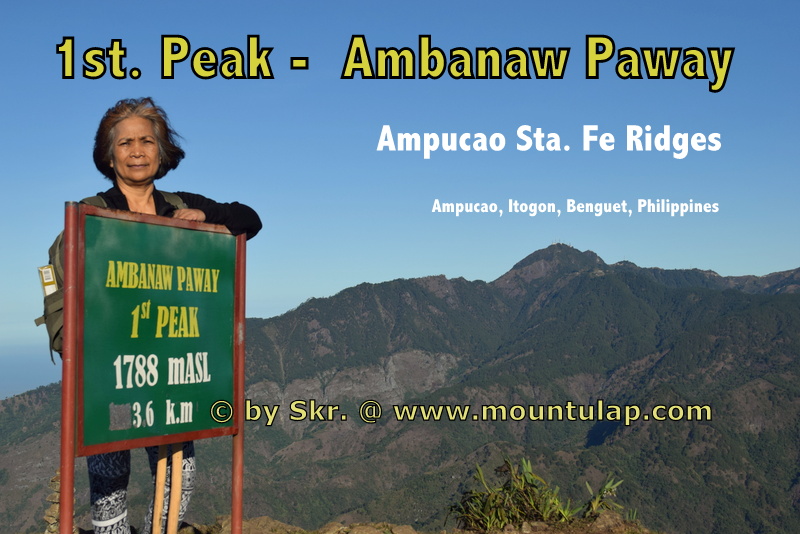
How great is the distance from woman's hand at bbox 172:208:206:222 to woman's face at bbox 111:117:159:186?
403 mm

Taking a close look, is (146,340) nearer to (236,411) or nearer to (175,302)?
(175,302)

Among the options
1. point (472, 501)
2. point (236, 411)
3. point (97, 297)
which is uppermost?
point (97, 297)

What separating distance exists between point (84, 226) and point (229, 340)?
1.44 m

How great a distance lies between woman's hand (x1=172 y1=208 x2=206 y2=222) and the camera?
18.9ft

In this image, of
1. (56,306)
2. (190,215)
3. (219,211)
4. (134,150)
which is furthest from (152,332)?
(134,150)

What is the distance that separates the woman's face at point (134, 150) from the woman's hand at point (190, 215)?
0.40 meters

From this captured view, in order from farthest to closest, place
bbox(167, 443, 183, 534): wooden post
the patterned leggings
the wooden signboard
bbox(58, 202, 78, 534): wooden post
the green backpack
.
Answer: bbox(167, 443, 183, 534): wooden post
the patterned leggings
the green backpack
the wooden signboard
bbox(58, 202, 78, 534): wooden post

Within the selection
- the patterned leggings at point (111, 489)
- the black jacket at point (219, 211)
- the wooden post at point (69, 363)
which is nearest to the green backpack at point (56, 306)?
the wooden post at point (69, 363)

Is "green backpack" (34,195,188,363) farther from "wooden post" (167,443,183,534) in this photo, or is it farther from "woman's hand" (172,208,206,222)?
"wooden post" (167,443,183,534)

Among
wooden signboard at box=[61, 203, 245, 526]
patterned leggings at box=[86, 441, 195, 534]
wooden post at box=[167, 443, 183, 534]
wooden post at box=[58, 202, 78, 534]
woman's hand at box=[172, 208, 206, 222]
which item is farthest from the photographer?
wooden post at box=[167, 443, 183, 534]

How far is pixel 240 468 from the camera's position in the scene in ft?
19.6

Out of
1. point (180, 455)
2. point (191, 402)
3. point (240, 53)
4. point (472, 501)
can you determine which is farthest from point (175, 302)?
point (240, 53)

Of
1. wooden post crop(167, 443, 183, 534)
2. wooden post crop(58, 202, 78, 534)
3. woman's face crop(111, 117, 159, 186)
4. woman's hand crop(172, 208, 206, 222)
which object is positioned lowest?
wooden post crop(167, 443, 183, 534)

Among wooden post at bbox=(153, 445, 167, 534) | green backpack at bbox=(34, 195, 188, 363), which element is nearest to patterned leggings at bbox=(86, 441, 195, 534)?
wooden post at bbox=(153, 445, 167, 534)
